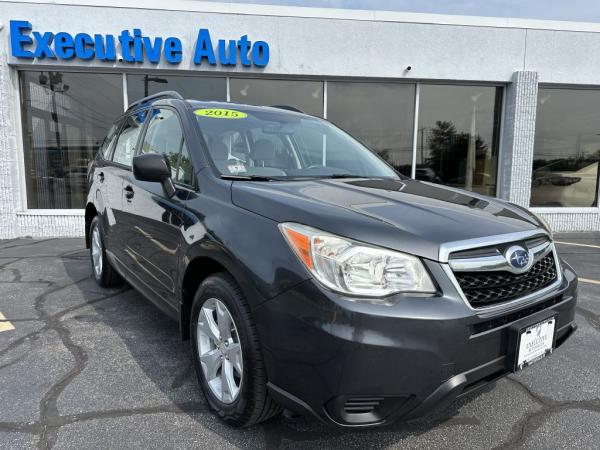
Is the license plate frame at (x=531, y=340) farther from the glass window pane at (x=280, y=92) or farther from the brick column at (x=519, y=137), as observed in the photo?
the brick column at (x=519, y=137)

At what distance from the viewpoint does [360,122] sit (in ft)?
28.9

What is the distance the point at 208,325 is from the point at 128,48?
6858 mm

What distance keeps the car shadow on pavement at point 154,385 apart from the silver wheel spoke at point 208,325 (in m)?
0.45

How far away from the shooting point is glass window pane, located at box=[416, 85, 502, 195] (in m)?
8.94

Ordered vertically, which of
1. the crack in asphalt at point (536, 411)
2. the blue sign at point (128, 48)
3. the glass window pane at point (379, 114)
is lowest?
the crack in asphalt at point (536, 411)

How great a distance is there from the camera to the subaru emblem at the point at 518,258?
1.88m

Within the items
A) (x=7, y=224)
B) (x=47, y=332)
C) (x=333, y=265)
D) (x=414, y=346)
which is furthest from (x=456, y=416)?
(x=7, y=224)

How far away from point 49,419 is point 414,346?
1.94 m

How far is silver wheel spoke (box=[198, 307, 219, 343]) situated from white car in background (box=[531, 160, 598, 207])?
29.2 feet

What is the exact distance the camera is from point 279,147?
2.99 metres

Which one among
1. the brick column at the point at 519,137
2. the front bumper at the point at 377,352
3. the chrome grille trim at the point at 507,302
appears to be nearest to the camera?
the front bumper at the point at 377,352

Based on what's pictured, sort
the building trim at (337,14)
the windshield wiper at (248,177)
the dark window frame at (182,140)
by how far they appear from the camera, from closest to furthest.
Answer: the windshield wiper at (248,177) < the dark window frame at (182,140) < the building trim at (337,14)

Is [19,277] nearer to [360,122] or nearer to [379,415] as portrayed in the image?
[379,415]

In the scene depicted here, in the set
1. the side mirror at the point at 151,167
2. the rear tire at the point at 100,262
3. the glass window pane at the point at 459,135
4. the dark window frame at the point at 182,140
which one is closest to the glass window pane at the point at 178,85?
the glass window pane at the point at 459,135
